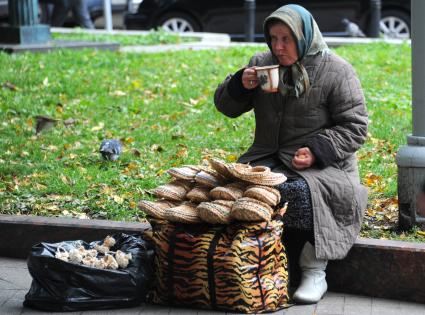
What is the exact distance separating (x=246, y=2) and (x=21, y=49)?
14.3 feet

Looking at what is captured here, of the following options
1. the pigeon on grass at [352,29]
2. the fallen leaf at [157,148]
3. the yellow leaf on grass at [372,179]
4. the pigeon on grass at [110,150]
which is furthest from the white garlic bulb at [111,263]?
the pigeon on grass at [352,29]

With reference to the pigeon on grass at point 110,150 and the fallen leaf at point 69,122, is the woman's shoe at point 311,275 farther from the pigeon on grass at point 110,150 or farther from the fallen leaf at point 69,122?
the fallen leaf at point 69,122

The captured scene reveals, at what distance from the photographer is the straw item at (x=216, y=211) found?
4.86m

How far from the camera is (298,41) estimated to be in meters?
5.11

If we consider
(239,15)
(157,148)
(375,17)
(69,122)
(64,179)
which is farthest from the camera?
(239,15)

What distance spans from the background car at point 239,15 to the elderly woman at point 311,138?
10.5 metres

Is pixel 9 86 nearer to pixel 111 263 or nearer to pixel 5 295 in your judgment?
pixel 5 295

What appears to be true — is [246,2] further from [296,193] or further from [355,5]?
[296,193]

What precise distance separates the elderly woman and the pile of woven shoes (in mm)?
159

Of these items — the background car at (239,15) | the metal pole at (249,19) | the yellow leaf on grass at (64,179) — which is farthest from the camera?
the background car at (239,15)

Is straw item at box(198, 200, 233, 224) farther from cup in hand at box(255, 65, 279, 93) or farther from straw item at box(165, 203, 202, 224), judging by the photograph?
cup in hand at box(255, 65, 279, 93)

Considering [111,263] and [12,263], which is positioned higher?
[111,263]

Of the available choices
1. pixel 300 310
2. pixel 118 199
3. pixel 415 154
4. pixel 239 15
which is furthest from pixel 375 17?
pixel 300 310

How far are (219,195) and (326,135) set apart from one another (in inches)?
24.6
